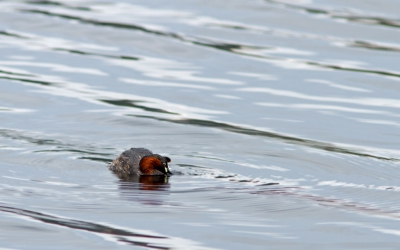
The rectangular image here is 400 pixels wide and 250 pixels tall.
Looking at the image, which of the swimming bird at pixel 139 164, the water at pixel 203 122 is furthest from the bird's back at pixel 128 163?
the water at pixel 203 122

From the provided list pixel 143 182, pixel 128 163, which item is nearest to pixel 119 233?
pixel 143 182

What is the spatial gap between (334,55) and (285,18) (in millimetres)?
3446

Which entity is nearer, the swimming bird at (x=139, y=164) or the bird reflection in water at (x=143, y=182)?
the bird reflection in water at (x=143, y=182)

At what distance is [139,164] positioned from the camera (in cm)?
978

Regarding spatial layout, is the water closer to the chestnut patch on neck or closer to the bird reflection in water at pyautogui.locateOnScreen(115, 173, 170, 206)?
the bird reflection in water at pyautogui.locateOnScreen(115, 173, 170, 206)

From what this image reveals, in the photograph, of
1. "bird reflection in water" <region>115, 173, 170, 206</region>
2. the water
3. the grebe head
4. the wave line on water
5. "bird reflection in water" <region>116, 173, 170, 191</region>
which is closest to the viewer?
the wave line on water

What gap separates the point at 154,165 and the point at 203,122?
2.83 metres

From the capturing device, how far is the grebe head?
9578 mm

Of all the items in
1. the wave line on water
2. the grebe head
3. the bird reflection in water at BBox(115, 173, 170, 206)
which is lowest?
the wave line on water

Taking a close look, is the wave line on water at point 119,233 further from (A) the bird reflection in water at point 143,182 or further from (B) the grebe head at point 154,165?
(B) the grebe head at point 154,165

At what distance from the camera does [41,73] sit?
15484 mm

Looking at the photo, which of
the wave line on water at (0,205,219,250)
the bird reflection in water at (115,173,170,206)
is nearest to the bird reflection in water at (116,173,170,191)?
the bird reflection in water at (115,173,170,206)

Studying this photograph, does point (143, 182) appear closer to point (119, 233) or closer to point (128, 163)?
point (128, 163)

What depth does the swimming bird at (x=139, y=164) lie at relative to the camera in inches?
378
